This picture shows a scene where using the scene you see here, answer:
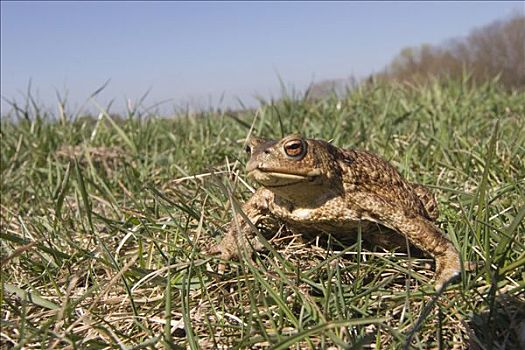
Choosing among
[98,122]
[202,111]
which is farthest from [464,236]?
[202,111]

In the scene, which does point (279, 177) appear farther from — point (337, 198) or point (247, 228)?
point (247, 228)

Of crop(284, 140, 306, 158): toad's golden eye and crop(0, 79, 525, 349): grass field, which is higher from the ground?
crop(284, 140, 306, 158): toad's golden eye

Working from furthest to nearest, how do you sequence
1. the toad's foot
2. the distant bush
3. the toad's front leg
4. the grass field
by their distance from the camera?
the distant bush
the toad's front leg
the toad's foot
the grass field

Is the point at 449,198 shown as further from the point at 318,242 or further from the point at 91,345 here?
the point at 91,345

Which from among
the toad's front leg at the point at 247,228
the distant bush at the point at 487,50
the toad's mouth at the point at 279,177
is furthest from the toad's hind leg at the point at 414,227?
the distant bush at the point at 487,50

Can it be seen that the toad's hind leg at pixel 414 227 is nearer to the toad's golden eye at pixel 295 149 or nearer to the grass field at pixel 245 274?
the grass field at pixel 245 274

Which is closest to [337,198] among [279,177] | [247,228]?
[279,177]

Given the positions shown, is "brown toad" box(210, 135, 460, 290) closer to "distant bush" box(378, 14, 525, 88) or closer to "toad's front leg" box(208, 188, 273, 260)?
"toad's front leg" box(208, 188, 273, 260)

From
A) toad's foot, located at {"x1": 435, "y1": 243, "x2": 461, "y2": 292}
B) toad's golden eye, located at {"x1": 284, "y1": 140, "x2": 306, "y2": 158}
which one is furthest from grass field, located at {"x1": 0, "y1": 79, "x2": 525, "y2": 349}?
toad's golden eye, located at {"x1": 284, "y1": 140, "x2": 306, "y2": 158}
